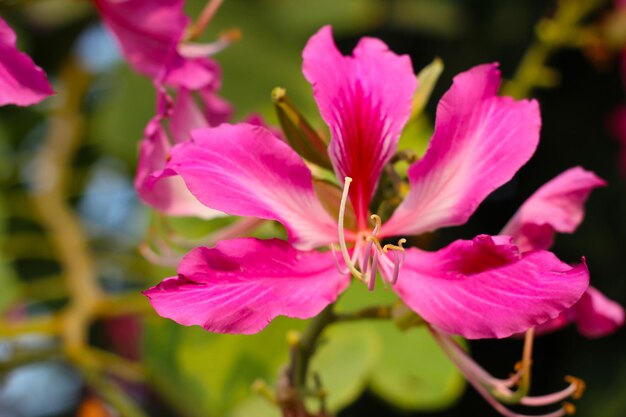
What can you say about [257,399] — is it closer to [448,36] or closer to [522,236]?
[522,236]

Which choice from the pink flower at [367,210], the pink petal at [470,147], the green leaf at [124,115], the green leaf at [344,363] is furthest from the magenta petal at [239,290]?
the green leaf at [124,115]

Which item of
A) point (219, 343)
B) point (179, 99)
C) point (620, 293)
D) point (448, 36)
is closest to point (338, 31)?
point (448, 36)

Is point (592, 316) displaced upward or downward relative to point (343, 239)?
downward

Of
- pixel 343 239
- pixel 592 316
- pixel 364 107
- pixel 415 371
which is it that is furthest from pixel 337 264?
pixel 415 371

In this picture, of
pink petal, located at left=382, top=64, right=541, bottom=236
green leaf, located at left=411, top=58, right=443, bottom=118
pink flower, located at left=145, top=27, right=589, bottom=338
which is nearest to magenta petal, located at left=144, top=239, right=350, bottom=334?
pink flower, located at left=145, top=27, right=589, bottom=338

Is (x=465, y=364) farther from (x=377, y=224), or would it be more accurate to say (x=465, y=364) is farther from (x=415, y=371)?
(x=415, y=371)

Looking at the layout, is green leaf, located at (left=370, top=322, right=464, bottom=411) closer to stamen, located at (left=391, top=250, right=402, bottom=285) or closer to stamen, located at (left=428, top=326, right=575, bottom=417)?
stamen, located at (left=428, top=326, right=575, bottom=417)
